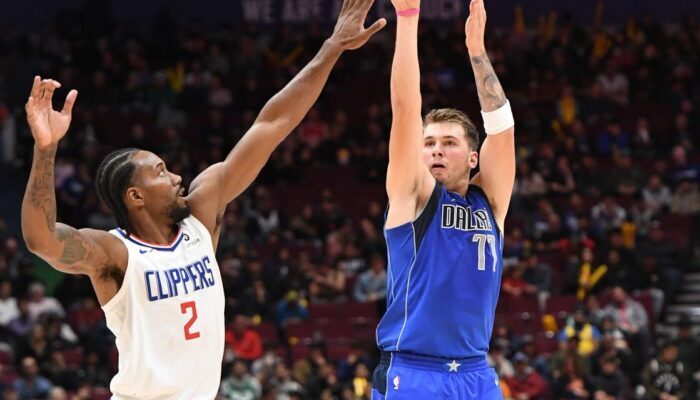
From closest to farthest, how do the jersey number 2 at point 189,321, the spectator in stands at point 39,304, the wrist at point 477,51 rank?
the jersey number 2 at point 189,321 → the wrist at point 477,51 → the spectator in stands at point 39,304

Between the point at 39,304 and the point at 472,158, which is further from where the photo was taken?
the point at 39,304

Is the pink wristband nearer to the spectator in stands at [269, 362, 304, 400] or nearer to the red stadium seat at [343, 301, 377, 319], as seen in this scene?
the spectator in stands at [269, 362, 304, 400]

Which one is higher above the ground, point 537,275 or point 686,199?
point 686,199

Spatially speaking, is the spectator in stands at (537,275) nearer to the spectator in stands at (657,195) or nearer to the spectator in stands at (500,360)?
the spectator in stands at (500,360)

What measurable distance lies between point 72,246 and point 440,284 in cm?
174

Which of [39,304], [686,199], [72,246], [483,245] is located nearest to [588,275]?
[686,199]

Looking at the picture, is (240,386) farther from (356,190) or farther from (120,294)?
(120,294)

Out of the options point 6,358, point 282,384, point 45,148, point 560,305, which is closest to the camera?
point 45,148

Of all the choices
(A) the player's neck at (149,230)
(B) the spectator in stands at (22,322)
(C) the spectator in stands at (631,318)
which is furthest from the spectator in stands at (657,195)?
(A) the player's neck at (149,230)

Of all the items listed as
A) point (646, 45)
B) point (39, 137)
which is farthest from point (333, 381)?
point (646, 45)

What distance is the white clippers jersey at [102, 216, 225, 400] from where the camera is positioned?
212 inches

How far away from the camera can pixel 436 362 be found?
19.2 feet

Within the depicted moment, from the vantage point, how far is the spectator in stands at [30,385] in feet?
49.0

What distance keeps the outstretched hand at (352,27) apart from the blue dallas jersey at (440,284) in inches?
33.2
